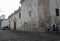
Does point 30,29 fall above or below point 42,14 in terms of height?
below

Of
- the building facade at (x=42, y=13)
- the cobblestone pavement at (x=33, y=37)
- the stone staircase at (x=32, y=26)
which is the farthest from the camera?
the stone staircase at (x=32, y=26)

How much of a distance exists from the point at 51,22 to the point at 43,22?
4.42ft

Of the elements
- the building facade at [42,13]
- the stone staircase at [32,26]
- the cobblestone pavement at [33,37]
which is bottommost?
the cobblestone pavement at [33,37]

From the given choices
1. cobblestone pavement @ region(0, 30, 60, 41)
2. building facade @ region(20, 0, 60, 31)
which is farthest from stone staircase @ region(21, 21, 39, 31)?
cobblestone pavement @ region(0, 30, 60, 41)

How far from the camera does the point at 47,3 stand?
2338 centimetres

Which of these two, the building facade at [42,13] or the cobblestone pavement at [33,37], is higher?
the building facade at [42,13]

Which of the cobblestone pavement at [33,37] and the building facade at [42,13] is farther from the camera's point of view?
the building facade at [42,13]

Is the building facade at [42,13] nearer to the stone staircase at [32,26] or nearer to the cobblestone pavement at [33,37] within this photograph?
the stone staircase at [32,26]

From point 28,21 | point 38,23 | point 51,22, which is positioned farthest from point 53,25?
point 28,21

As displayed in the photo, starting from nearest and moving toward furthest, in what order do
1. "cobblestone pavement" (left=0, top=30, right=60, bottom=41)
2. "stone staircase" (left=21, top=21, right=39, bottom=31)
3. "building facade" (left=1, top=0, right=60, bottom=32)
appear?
"cobblestone pavement" (left=0, top=30, right=60, bottom=41), "building facade" (left=1, top=0, right=60, bottom=32), "stone staircase" (left=21, top=21, right=39, bottom=31)

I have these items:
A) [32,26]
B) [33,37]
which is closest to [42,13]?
[32,26]

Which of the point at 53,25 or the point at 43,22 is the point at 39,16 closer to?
the point at 43,22

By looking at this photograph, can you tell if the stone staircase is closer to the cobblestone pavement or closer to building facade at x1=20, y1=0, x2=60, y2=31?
building facade at x1=20, y1=0, x2=60, y2=31

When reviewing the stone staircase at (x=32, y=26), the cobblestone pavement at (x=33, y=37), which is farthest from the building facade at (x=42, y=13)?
the cobblestone pavement at (x=33, y=37)
